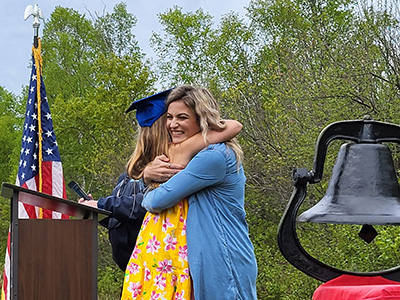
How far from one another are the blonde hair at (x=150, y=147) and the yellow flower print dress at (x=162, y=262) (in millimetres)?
454

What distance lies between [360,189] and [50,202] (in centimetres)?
159

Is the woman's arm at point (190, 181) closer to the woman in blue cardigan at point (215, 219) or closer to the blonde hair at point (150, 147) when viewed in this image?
the woman in blue cardigan at point (215, 219)

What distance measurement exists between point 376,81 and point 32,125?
6.78 meters

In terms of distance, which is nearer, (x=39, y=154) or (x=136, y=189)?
(x=136, y=189)

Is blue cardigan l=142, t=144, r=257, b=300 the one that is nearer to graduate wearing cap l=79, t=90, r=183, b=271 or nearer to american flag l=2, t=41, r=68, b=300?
graduate wearing cap l=79, t=90, r=183, b=271

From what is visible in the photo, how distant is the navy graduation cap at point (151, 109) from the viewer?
12.7ft

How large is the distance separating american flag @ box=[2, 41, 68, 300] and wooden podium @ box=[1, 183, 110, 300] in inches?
118

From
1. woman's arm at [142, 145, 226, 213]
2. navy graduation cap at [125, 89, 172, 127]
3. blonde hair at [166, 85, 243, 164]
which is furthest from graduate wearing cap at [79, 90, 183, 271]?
woman's arm at [142, 145, 226, 213]

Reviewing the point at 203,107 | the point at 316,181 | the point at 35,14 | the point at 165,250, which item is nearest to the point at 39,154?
the point at 35,14

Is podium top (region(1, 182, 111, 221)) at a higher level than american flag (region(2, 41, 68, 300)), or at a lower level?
lower

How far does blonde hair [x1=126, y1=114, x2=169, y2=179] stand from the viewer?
3.83 m

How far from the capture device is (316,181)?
2721 mm

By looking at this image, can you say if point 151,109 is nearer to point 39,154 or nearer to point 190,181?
point 190,181

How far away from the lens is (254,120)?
14750 millimetres
